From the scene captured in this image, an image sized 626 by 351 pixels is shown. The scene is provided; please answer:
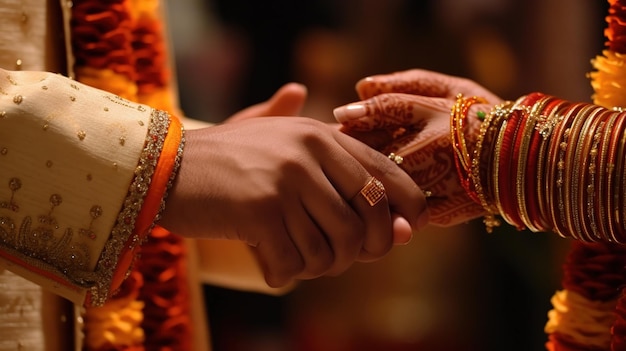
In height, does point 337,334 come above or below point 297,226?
below

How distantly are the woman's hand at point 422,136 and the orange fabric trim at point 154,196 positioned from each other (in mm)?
254

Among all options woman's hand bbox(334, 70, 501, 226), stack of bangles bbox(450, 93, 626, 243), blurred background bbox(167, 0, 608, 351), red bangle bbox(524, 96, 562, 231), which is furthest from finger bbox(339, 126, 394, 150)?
blurred background bbox(167, 0, 608, 351)

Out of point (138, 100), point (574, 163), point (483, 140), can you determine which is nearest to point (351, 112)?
point (483, 140)

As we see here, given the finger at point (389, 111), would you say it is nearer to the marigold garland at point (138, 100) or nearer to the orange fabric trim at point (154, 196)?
the orange fabric trim at point (154, 196)

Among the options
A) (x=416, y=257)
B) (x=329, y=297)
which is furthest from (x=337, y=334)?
(x=416, y=257)

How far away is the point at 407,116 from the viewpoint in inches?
44.0

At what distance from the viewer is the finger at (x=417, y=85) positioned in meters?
1.17

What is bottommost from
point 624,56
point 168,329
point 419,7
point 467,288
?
point 467,288

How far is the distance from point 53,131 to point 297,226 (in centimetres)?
28

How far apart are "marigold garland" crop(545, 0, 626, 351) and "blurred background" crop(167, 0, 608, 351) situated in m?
1.63

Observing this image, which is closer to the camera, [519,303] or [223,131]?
[223,131]

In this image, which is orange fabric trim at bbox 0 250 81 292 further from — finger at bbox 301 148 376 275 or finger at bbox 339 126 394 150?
finger at bbox 339 126 394 150

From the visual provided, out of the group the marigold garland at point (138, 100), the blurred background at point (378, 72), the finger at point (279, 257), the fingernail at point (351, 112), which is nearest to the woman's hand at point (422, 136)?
the fingernail at point (351, 112)

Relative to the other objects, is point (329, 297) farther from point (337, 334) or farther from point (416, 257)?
point (416, 257)
